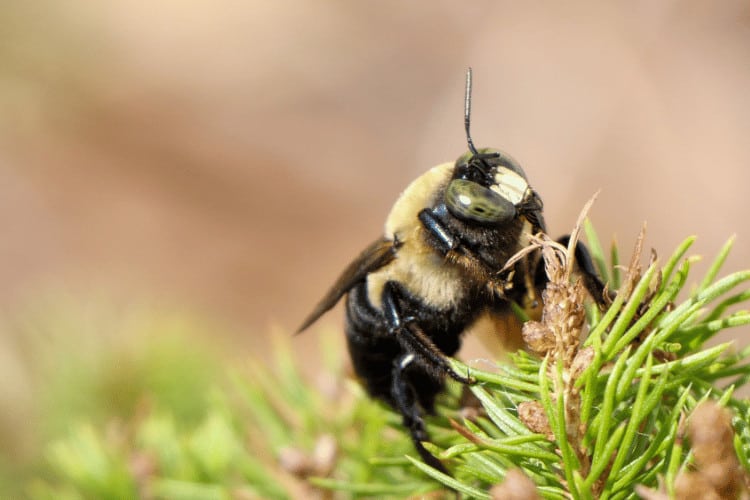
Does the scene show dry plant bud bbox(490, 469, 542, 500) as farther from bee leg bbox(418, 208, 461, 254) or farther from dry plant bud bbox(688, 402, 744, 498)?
bee leg bbox(418, 208, 461, 254)

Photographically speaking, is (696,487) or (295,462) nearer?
(696,487)

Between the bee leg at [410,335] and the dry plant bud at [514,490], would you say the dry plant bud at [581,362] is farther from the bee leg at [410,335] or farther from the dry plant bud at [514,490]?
the bee leg at [410,335]

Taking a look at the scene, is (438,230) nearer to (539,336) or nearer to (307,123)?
(539,336)

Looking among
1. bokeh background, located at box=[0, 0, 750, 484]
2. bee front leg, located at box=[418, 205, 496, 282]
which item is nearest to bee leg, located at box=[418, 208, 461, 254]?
bee front leg, located at box=[418, 205, 496, 282]

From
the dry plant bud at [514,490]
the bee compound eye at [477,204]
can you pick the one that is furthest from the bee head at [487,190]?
the dry plant bud at [514,490]

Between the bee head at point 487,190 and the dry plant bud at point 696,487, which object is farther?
the bee head at point 487,190

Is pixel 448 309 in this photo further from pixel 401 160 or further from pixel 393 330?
pixel 401 160

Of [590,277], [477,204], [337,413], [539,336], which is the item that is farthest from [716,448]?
[337,413]
